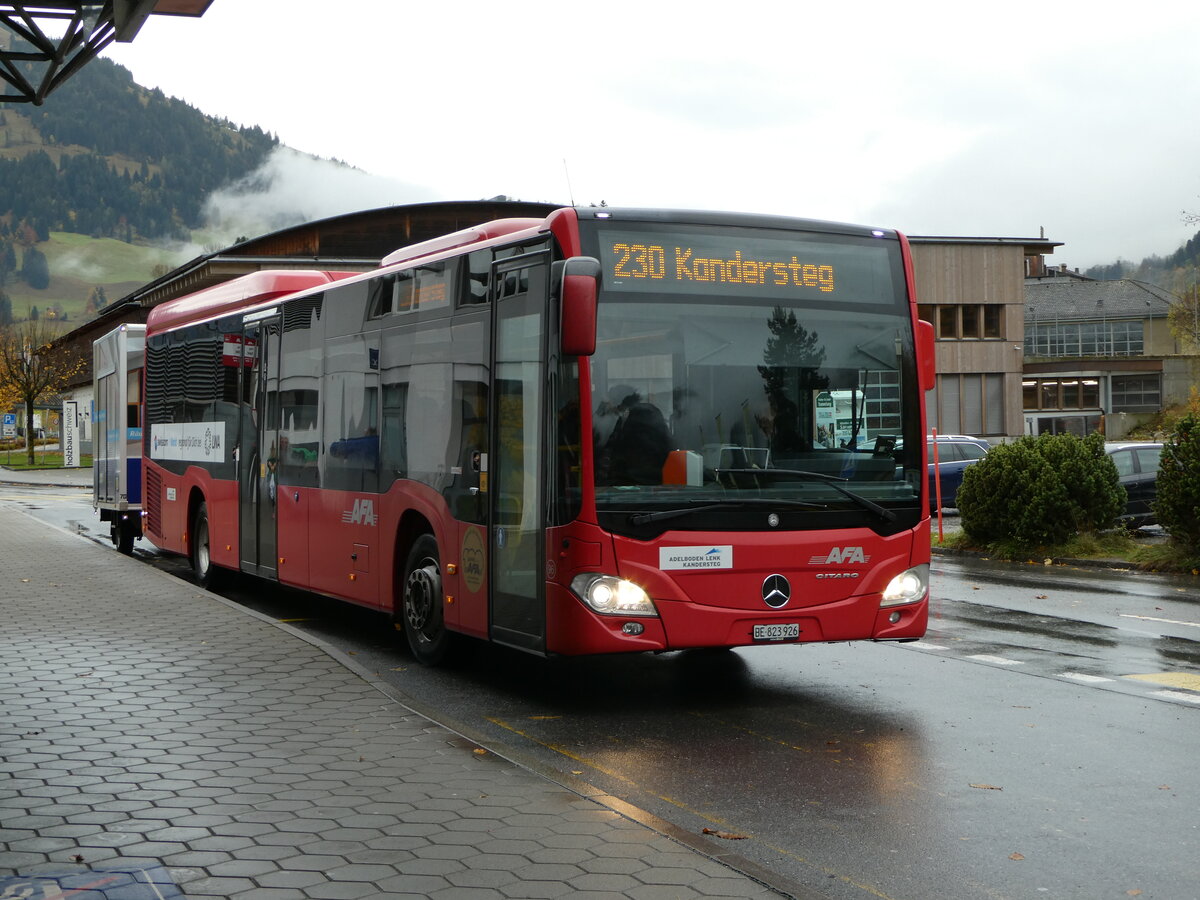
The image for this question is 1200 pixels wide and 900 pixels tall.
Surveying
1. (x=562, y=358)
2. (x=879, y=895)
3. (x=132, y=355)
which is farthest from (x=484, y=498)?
(x=132, y=355)

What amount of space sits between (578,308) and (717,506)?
1462 millimetres

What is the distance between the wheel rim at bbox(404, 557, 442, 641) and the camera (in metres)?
10.3

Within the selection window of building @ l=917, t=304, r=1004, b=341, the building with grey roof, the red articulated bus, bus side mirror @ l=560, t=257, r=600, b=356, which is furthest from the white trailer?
the building with grey roof

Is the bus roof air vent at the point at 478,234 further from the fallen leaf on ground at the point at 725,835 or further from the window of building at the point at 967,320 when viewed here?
the window of building at the point at 967,320

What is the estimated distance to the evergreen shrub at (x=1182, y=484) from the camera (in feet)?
58.4

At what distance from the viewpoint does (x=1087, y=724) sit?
8.40m

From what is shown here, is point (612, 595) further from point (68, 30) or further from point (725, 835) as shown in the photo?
point (68, 30)

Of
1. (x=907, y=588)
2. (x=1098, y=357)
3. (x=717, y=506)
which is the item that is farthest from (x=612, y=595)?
(x=1098, y=357)

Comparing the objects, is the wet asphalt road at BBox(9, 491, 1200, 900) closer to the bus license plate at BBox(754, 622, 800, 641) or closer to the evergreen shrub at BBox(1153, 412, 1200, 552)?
the bus license plate at BBox(754, 622, 800, 641)

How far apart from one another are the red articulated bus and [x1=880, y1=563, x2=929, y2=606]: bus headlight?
2 centimetres

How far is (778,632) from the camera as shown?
8.72m

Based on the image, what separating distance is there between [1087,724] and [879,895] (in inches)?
144

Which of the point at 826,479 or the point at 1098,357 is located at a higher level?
the point at 1098,357

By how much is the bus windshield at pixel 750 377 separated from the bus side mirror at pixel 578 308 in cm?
35
